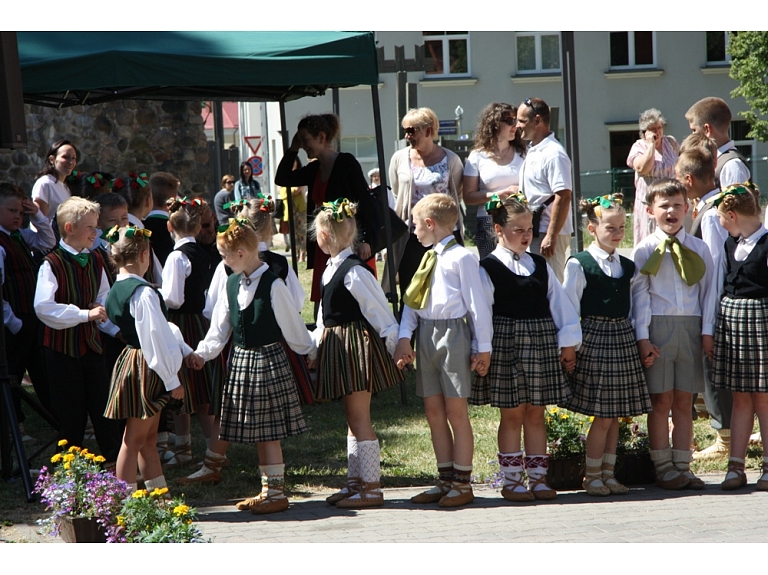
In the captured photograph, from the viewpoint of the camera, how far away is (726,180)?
632 centimetres

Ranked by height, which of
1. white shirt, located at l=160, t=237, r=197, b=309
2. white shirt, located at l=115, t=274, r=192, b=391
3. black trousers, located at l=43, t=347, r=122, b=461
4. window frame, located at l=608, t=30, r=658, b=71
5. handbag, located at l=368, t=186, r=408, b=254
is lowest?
black trousers, located at l=43, t=347, r=122, b=461

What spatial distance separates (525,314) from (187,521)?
2143 mm

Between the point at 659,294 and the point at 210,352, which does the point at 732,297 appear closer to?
the point at 659,294

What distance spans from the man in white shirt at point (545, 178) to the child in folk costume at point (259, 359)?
2.58 meters

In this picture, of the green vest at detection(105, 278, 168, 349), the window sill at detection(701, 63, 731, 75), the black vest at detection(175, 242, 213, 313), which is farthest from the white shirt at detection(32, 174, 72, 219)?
the window sill at detection(701, 63, 731, 75)

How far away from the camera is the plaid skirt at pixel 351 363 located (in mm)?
5176

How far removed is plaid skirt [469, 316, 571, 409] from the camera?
5129mm

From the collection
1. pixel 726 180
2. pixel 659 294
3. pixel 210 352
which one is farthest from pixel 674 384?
pixel 210 352

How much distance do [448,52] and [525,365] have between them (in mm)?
22643

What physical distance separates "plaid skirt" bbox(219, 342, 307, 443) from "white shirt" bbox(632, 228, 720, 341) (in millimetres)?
2008

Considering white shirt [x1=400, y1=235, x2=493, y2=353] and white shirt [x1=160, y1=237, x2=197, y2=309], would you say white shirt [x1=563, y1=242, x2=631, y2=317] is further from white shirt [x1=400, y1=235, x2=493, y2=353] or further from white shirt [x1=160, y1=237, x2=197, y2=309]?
white shirt [x1=160, y1=237, x2=197, y2=309]

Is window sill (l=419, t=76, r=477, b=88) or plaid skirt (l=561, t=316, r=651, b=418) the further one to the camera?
window sill (l=419, t=76, r=477, b=88)

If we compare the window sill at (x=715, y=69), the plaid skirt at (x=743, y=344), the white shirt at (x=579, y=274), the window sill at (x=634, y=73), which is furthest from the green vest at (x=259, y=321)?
the window sill at (x=715, y=69)

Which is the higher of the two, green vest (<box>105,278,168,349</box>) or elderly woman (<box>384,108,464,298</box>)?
elderly woman (<box>384,108,464,298</box>)
